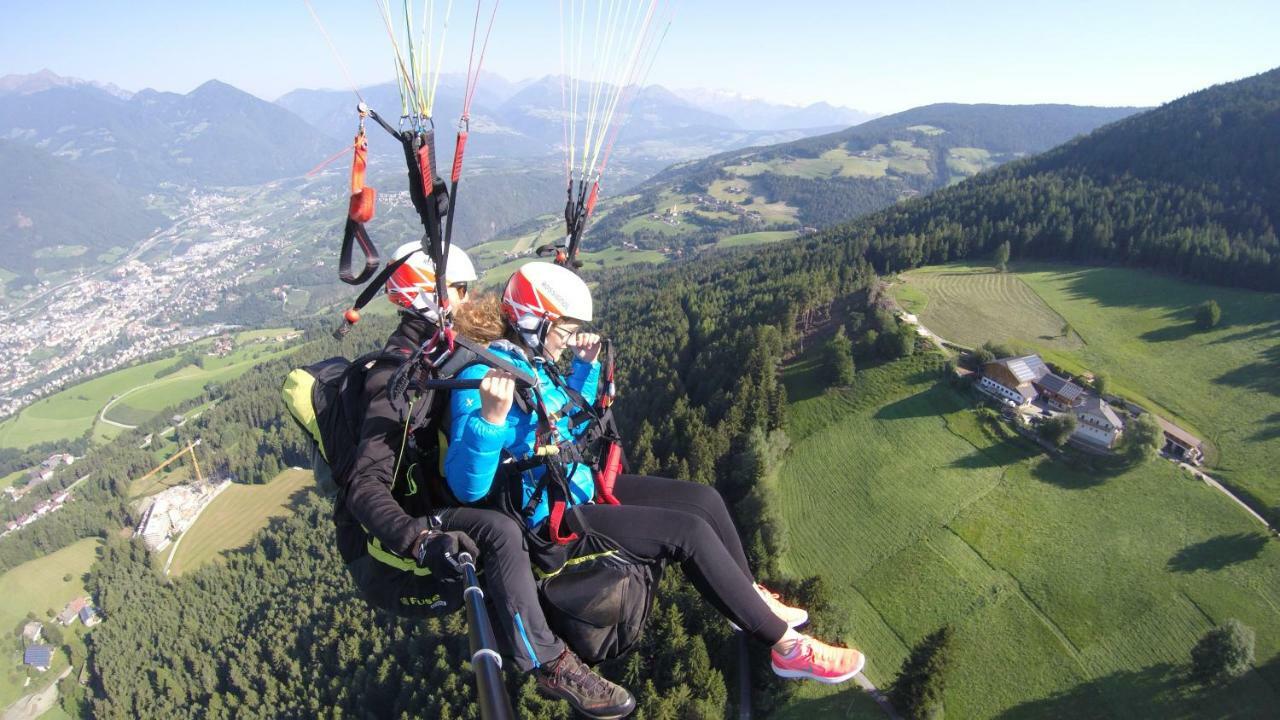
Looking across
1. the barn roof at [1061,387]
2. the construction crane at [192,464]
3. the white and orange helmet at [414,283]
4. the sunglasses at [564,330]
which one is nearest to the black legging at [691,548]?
the sunglasses at [564,330]

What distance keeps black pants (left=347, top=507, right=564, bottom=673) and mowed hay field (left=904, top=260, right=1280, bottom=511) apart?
39155 mm

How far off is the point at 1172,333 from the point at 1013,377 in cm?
2100

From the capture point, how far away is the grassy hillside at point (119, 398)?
9662 cm

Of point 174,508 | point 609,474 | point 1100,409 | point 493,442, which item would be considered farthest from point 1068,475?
point 174,508

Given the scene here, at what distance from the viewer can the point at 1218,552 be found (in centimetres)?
2533

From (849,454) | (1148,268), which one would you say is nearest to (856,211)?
(1148,268)

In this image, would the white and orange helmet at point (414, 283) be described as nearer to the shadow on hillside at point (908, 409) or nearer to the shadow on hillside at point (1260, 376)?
the shadow on hillside at point (908, 409)

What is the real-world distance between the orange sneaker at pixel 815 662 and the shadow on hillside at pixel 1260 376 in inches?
1914

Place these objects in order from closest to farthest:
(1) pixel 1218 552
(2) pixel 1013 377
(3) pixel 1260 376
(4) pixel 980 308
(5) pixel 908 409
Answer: (1) pixel 1218 552
(2) pixel 1013 377
(5) pixel 908 409
(3) pixel 1260 376
(4) pixel 980 308

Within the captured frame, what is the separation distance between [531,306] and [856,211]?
191735 millimetres

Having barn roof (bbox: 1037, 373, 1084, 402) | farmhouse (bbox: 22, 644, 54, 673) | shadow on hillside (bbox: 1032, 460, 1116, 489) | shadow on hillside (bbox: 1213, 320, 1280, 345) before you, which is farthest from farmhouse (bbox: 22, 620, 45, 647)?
shadow on hillside (bbox: 1213, 320, 1280, 345)

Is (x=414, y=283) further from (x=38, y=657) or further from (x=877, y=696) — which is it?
(x=38, y=657)

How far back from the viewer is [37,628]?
4778 cm

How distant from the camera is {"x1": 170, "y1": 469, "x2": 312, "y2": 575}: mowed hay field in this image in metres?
53.4
